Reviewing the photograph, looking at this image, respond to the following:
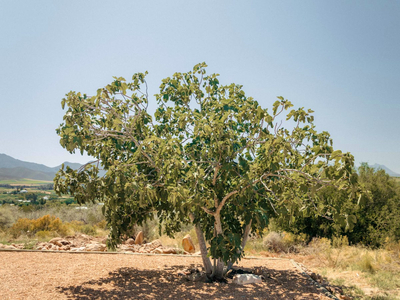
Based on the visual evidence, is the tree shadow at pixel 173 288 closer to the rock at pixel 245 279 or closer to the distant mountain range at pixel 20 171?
the rock at pixel 245 279

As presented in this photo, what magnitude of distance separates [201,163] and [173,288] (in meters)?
2.33

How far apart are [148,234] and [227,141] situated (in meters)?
8.72

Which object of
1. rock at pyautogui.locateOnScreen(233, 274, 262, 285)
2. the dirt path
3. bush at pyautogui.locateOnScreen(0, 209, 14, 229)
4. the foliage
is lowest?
bush at pyautogui.locateOnScreen(0, 209, 14, 229)

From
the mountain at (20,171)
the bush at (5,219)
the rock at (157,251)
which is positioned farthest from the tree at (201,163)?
the mountain at (20,171)

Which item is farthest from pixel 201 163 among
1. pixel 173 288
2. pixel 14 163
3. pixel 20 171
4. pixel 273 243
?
pixel 14 163

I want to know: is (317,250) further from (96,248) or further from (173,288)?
(96,248)

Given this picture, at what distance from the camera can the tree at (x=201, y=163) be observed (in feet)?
13.6

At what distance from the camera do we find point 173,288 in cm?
550

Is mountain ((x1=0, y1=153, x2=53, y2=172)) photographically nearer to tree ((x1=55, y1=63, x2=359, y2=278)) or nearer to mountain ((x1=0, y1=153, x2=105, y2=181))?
mountain ((x1=0, y1=153, x2=105, y2=181))

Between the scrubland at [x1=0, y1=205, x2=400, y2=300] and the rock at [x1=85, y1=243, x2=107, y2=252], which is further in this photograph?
the rock at [x1=85, y1=243, x2=107, y2=252]

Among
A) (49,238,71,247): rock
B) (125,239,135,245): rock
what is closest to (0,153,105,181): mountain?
(125,239,135,245): rock

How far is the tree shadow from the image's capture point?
199 inches

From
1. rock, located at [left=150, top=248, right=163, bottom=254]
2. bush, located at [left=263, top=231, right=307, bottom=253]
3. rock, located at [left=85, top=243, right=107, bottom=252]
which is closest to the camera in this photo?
rock, located at [left=85, top=243, right=107, bottom=252]

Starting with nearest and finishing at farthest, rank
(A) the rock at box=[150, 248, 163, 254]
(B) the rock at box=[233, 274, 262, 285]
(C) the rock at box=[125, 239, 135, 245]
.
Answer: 1. (B) the rock at box=[233, 274, 262, 285]
2. (A) the rock at box=[150, 248, 163, 254]
3. (C) the rock at box=[125, 239, 135, 245]
